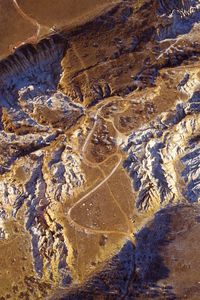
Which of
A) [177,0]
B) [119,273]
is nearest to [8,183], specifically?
[119,273]

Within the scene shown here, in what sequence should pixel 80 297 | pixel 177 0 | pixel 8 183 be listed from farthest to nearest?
pixel 177 0
pixel 8 183
pixel 80 297

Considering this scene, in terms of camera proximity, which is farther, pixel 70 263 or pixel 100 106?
pixel 100 106

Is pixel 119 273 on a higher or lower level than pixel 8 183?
lower

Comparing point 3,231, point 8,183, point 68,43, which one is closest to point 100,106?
point 68,43

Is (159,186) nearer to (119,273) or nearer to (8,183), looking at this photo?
(119,273)

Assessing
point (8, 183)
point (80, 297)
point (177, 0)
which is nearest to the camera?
point (80, 297)

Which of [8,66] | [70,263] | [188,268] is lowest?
[188,268]

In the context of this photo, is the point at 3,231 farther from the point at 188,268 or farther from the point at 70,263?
the point at 188,268
